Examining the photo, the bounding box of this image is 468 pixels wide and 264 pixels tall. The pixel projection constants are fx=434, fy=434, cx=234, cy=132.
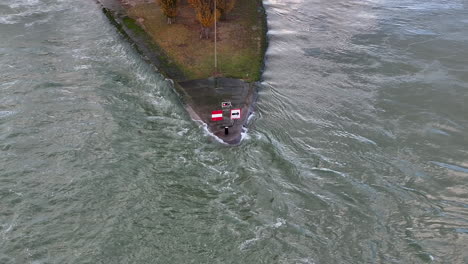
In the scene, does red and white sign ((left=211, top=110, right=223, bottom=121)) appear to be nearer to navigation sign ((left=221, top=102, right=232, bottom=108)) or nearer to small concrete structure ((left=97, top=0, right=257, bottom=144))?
navigation sign ((left=221, top=102, right=232, bottom=108))

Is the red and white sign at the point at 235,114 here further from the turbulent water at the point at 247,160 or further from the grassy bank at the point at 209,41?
the grassy bank at the point at 209,41

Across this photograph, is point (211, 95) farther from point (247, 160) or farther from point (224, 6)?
point (224, 6)

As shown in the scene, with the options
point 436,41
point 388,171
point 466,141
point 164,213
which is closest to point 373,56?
point 436,41

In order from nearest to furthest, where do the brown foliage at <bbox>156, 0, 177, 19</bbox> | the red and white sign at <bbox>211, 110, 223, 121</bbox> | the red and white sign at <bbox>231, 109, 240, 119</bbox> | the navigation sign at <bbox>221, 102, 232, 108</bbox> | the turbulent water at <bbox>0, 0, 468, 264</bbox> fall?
1. the turbulent water at <bbox>0, 0, 468, 264</bbox>
2. the red and white sign at <bbox>231, 109, 240, 119</bbox>
3. the red and white sign at <bbox>211, 110, 223, 121</bbox>
4. the navigation sign at <bbox>221, 102, 232, 108</bbox>
5. the brown foliage at <bbox>156, 0, 177, 19</bbox>

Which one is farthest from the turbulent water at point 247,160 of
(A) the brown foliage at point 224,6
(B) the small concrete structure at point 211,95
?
(A) the brown foliage at point 224,6

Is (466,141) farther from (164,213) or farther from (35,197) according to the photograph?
(35,197)

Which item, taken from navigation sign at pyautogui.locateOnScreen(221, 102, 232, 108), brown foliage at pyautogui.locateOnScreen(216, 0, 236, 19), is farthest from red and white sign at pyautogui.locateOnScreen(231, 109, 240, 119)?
brown foliage at pyautogui.locateOnScreen(216, 0, 236, 19)
